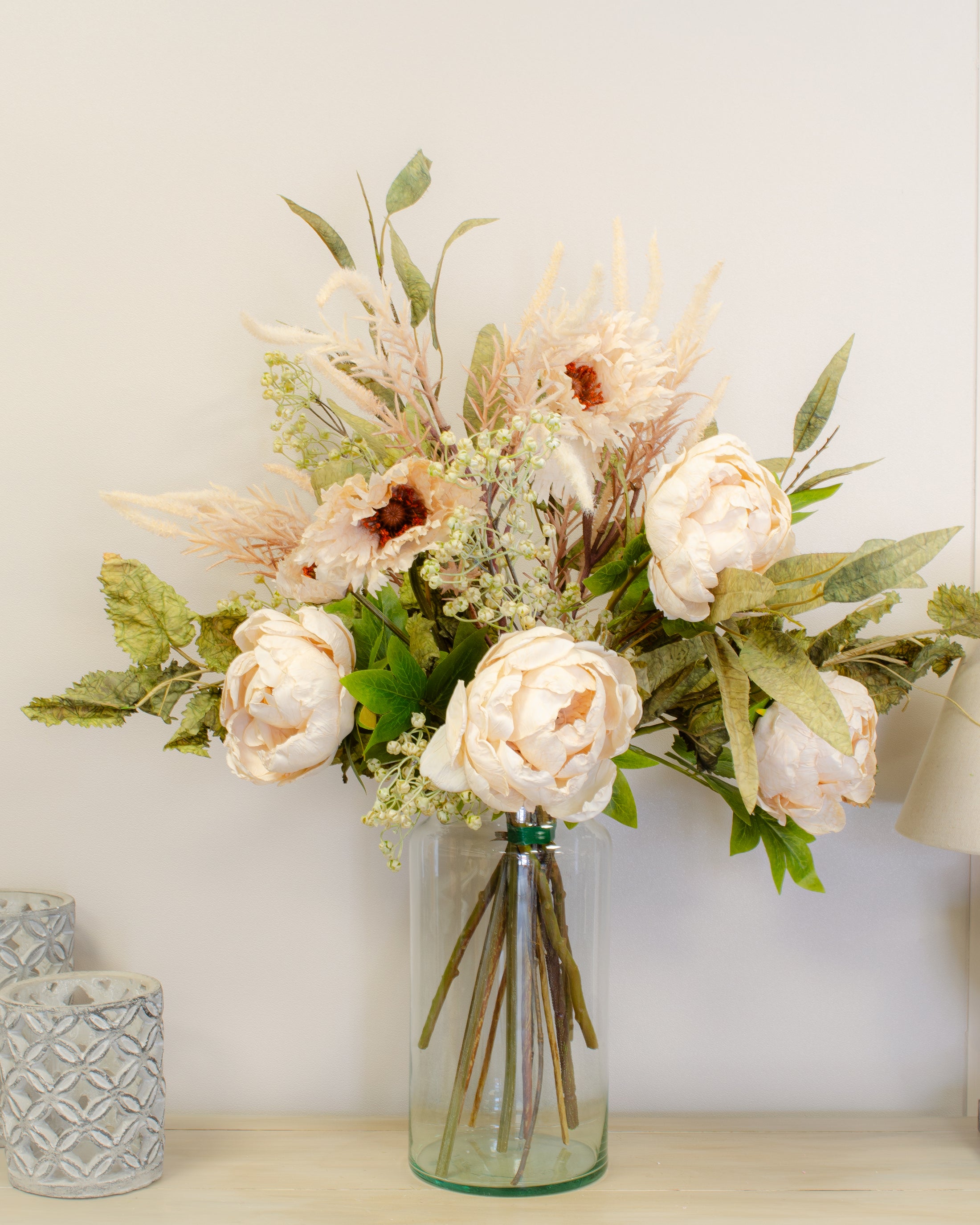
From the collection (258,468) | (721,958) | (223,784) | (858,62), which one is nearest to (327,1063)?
(223,784)

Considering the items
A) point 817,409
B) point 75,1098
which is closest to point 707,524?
point 817,409

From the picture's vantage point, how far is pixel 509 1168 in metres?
0.75

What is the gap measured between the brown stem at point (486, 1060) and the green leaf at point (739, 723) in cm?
28

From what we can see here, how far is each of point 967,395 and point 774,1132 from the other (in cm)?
73

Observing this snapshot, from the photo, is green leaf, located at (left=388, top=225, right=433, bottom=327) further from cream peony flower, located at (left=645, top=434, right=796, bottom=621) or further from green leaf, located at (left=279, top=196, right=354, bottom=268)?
cream peony flower, located at (left=645, top=434, right=796, bottom=621)

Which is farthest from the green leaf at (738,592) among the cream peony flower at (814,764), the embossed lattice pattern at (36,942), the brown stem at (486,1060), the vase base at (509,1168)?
the embossed lattice pattern at (36,942)

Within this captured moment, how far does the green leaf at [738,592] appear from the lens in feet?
1.90

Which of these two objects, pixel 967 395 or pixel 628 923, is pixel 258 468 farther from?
pixel 967 395

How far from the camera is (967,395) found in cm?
98

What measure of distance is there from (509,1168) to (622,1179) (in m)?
0.10

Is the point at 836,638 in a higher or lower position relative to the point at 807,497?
lower

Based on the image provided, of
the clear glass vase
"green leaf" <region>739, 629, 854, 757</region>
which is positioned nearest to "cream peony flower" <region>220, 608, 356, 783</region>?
the clear glass vase

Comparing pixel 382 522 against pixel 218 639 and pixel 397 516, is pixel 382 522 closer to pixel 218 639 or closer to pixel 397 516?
pixel 397 516

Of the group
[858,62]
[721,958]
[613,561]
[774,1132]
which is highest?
[858,62]
